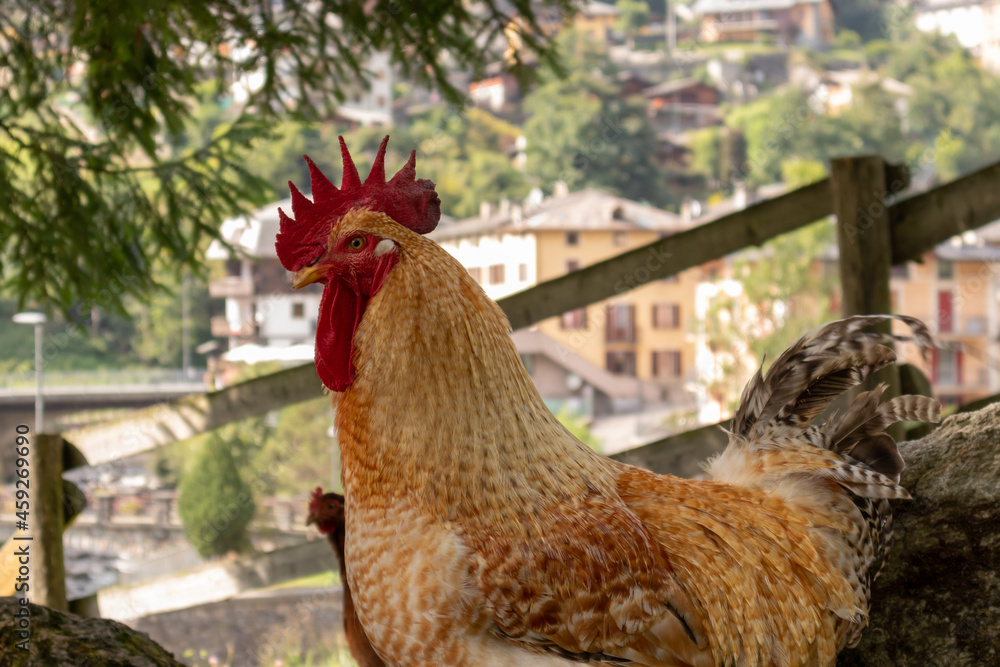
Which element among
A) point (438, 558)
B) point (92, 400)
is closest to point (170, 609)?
point (438, 558)

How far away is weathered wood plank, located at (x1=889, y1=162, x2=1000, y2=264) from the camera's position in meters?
2.81

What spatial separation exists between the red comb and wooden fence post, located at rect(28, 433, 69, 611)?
5.98 ft

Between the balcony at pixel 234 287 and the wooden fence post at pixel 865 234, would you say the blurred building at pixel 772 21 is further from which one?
the wooden fence post at pixel 865 234

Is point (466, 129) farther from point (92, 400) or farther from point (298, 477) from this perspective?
point (92, 400)

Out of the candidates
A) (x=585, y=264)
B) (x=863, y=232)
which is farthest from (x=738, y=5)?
(x=863, y=232)

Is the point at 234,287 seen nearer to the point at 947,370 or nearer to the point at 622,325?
the point at 622,325

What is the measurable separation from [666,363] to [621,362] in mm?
2706

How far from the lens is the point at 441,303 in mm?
1748

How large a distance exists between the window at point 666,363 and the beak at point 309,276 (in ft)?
154

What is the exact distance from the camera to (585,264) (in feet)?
73.7

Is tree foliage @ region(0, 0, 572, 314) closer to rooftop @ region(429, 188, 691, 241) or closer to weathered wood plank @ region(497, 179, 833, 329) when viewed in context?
weathered wood plank @ region(497, 179, 833, 329)

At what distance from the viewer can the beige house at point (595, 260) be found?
3394 centimetres

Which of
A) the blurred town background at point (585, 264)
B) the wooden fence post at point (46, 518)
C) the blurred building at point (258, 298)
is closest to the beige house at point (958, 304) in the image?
the blurred town background at point (585, 264)

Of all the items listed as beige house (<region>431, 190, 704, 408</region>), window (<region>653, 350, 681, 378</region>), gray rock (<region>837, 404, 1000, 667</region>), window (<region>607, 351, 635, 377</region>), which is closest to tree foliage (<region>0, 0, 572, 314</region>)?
gray rock (<region>837, 404, 1000, 667</region>)
